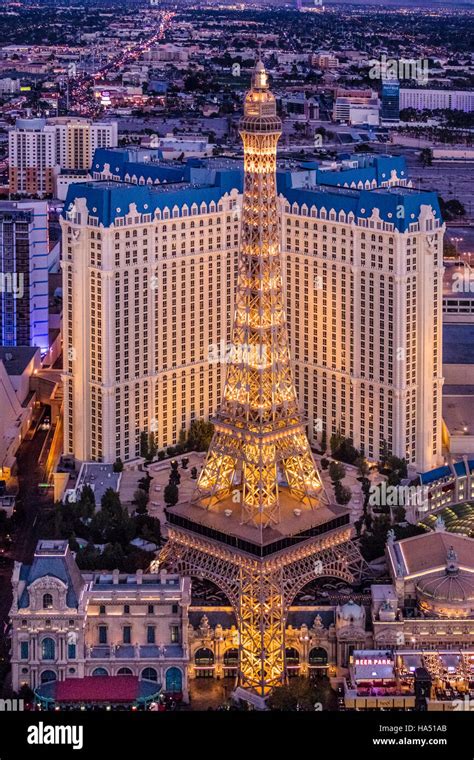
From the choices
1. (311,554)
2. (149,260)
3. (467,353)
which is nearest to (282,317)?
(311,554)

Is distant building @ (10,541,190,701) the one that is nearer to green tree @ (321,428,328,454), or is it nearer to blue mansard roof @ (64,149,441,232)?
blue mansard roof @ (64,149,441,232)

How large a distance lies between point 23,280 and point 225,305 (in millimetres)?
21749

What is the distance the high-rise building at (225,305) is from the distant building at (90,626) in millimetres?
27392

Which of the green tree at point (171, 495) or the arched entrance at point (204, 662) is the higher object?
the green tree at point (171, 495)

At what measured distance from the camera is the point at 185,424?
107 m

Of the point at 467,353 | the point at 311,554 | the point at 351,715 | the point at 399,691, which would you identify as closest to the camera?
the point at 351,715

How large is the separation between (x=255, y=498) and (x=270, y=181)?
15.7 metres

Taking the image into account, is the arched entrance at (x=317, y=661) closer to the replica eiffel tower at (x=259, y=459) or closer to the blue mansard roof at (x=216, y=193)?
the replica eiffel tower at (x=259, y=459)

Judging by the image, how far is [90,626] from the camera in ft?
246

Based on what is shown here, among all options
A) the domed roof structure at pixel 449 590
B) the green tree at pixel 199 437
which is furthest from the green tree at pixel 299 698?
the green tree at pixel 199 437

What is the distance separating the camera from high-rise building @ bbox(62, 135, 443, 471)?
3920 inches

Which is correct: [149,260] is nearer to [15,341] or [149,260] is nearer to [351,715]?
[15,341]

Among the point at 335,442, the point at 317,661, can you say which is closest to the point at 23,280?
the point at 335,442

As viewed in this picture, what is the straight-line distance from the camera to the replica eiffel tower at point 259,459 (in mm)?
82125
